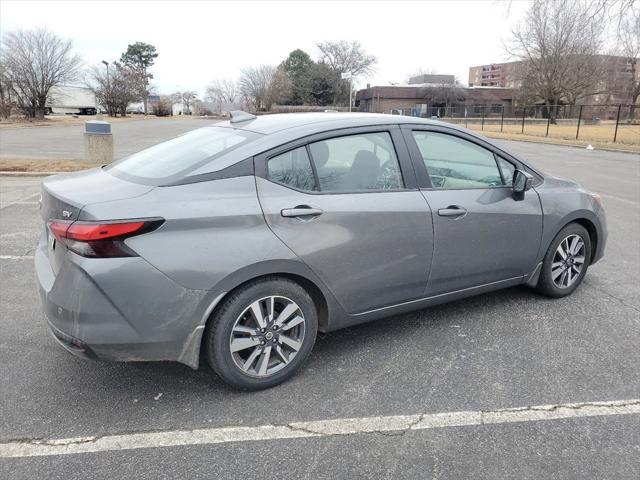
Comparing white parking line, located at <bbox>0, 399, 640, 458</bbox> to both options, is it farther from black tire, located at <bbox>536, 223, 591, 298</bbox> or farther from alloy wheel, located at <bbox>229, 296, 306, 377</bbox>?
black tire, located at <bbox>536, 223, 591, 298</bbox>

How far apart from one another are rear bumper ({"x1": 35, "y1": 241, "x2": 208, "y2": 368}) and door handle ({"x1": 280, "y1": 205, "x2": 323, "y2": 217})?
0.64 meters

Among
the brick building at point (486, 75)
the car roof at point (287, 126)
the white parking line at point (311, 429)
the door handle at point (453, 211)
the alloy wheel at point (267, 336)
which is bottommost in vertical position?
the white parking line at point (311, 429)

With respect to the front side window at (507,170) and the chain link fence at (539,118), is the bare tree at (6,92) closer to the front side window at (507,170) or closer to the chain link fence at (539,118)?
the chain link fence at (539,118)

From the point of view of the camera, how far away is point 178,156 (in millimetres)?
3270

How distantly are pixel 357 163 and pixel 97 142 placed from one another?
1145 cm

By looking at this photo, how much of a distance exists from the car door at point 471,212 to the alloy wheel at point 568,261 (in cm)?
37

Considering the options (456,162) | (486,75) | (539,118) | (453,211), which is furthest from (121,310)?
(486,75)

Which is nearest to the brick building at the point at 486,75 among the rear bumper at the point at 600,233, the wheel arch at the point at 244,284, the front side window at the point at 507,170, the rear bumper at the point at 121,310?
the rear bumper at the point at 600,233

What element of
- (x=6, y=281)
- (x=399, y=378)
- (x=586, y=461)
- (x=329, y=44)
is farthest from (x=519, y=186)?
(x=329, y=44)

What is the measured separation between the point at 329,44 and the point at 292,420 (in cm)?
9565

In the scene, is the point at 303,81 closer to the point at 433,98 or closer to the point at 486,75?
the point at 433,98

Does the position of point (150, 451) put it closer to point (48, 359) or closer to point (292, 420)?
point (292, 420)

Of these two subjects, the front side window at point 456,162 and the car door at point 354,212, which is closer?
the car door at point 354,212

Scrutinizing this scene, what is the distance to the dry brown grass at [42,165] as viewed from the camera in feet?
38.5
